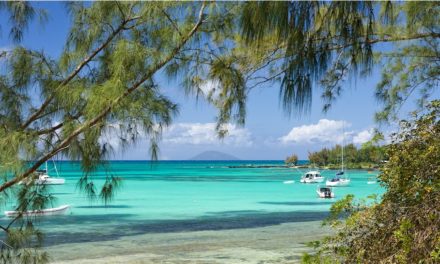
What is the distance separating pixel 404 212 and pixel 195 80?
1.39 metres

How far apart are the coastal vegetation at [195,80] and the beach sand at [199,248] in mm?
6332

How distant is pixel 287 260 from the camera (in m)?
9.48

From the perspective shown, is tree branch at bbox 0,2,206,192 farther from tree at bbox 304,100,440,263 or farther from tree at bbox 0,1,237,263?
tree at bbox 304,100,440,263

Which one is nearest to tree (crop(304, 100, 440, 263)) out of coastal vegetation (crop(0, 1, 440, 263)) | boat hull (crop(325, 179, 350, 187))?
coastal vegetation (crop(0, 1, 440, 263))

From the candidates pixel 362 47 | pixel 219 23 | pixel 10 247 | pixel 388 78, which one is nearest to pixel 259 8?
pixel 362 47

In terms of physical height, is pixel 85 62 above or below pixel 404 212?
above

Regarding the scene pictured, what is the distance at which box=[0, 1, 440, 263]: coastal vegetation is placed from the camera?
233 cm

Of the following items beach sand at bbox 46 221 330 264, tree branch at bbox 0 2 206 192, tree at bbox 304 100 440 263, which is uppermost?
tree branch at bbox 0 2 206 192

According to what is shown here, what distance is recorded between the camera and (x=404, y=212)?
255 cm

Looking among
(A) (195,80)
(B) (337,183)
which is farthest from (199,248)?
(B) (337,183)

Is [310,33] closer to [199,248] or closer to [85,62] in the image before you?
[85,62]

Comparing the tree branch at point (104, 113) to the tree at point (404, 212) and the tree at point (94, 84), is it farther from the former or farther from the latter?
the tree at point (404, 212)

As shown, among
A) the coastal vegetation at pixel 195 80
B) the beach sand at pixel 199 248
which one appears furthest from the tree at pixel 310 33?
the beach sand at pixel 199 248

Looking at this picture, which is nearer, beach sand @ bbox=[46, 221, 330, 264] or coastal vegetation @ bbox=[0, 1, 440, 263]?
coastal vegetation @ bbox=[0, 1, 440, 263]
